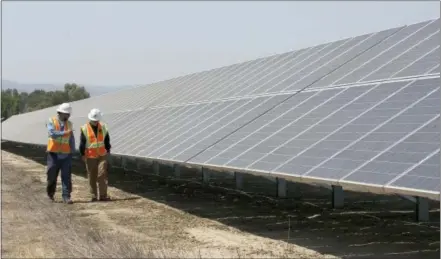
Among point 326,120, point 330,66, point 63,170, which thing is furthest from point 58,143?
point 330,66

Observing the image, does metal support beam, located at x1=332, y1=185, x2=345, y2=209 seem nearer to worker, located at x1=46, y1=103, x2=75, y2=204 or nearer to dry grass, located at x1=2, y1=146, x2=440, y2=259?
dry grass, located at x1=2, y1=146, x2=440, y2=259

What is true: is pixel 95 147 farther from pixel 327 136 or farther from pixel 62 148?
pixel 327 136

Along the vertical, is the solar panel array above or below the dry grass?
above

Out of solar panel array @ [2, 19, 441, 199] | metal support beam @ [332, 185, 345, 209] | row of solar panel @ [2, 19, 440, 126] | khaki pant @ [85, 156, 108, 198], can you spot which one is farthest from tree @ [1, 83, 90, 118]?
metal support beam @ [332, 185, 345, 209]

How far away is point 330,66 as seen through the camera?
1564 cm

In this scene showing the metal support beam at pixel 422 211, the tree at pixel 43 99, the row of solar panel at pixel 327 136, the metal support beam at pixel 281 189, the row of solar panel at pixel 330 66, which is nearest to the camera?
the row of solar panel at pixel 327 136

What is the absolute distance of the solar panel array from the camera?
26.2 feet

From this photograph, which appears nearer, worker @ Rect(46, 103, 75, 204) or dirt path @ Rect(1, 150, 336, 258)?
dirt path @ Rect(1, 150, 336, 258)

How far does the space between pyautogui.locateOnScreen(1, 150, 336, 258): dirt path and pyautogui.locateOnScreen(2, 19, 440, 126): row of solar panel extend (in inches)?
184

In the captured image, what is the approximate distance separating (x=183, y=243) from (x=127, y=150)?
6962 millimetres

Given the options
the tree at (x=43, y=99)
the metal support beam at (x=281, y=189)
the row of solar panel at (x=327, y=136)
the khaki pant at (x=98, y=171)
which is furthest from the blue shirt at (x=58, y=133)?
the tree at (x=43, y=99)

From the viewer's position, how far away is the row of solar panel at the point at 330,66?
41.2 ft

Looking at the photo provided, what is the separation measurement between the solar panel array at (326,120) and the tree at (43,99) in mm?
104393

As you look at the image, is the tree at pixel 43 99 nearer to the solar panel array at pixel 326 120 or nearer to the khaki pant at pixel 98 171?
the solar panel array at pixel 326 120
